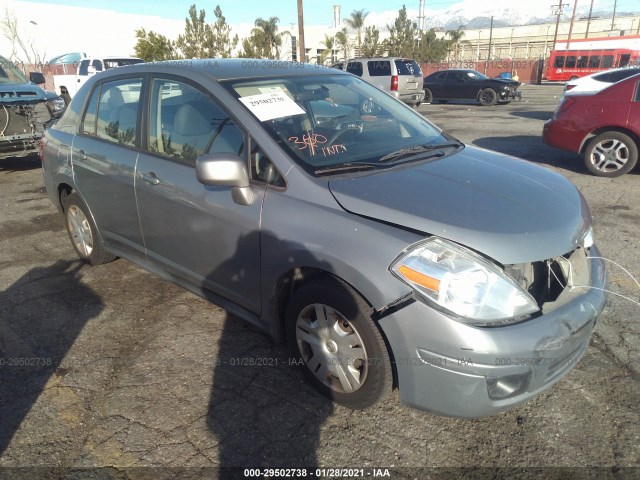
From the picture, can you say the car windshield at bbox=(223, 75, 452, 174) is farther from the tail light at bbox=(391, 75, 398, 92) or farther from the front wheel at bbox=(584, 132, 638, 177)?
the tail light at bbox=(391, 75, 398, 92)

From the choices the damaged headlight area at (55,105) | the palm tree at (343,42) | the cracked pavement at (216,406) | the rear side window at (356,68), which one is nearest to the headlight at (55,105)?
the damaged headlight area at (55,105)

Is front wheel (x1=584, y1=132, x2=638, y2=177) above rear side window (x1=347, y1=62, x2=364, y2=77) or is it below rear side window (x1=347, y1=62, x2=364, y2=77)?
below

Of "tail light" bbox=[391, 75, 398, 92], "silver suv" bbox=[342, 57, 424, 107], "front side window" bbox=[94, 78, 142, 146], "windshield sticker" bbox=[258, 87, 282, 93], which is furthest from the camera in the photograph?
"silver suv" bbox=[342, 57, 424, 107]

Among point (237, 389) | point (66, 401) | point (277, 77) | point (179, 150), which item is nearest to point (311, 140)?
point (277, 77)

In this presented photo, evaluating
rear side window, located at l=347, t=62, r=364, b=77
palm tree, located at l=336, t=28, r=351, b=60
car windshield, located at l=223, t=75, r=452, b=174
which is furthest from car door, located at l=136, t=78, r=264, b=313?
palm tree, located at l=336, t=28, r=351, b=60

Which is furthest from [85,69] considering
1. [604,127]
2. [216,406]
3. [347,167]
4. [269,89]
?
[216,406]

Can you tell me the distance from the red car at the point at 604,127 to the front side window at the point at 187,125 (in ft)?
20.3

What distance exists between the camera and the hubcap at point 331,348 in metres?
2.35

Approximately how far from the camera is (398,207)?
224cm

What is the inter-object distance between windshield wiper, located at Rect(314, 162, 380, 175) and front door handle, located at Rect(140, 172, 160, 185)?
47.9 inches

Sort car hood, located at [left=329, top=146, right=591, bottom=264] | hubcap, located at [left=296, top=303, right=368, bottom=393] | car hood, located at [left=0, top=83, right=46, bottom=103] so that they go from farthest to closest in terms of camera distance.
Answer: car hood, located at [left=0, top=83, right=46, bottom=103] < hubcap, located at [left=296, top=303, right=368, bottom=393] < car hood, located at [left=329, top=146, right=591, bottom=264]

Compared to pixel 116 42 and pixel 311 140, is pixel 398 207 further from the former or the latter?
pixel 116 42

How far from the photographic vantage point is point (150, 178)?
125 inches

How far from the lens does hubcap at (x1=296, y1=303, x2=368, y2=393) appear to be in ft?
7.70
